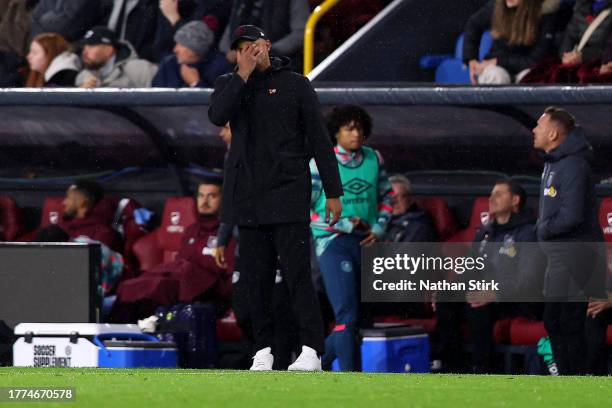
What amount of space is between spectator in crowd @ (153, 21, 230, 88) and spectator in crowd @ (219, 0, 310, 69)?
0.49ft

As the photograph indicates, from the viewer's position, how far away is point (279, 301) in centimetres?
954

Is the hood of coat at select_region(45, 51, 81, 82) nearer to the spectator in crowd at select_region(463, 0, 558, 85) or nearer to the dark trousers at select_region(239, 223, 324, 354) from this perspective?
the spectator in crowd at select_region(463, 0, 558, 85)

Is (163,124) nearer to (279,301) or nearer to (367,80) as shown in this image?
(367,80)

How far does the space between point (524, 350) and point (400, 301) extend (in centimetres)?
92

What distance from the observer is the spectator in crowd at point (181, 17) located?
13078mm

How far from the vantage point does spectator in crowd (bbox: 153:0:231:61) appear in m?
13.1

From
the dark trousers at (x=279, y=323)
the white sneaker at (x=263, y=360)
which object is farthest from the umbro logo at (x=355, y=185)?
the white sneaker at (x=263, y=360)

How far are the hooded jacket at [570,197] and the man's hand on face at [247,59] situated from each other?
2.07 metres

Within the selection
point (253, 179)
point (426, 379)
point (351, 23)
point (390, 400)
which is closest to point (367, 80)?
point (351, 23)

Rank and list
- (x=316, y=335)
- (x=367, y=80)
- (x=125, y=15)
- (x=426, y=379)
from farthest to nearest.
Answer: (x=125, y=15), (x=367, y=80), (x=316, y=335), (x=426, y=379)

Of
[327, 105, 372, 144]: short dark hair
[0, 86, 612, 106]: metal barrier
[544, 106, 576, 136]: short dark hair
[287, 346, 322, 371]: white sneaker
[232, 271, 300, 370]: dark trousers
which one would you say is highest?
[0, 86, 612, 106]: metal barrier

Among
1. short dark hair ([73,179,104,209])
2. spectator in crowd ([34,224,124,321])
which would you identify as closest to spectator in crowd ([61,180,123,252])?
short dark hair ([73,179,104,209])

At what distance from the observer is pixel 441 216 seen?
11.1 m

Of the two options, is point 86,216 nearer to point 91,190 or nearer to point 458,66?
point 91,190
